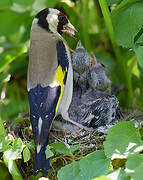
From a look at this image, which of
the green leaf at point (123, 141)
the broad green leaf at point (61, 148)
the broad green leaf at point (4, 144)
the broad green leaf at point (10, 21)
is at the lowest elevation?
the broad green leaf at point (61, 148)

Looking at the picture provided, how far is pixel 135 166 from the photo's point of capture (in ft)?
6.51

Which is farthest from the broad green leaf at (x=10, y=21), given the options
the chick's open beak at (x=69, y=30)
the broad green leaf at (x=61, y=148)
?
the broad green leaf at (x=61, y=148)

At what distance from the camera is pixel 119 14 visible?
2637 millimetres

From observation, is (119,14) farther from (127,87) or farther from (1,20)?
(1,20)

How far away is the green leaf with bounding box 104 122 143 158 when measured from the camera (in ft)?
7.23

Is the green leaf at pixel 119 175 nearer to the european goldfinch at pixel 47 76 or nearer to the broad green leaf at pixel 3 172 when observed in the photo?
the european goldfinch at pixel 47 76

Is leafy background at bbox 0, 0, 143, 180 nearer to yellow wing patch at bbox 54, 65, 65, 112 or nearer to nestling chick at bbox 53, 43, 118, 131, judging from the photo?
nestling chick at bbox 53, 43, 118, 131

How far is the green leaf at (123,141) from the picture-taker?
2.20 meters

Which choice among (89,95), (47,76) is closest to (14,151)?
(47,76)

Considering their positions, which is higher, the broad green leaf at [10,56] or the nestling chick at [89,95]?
the broad green leaf at [10,56]

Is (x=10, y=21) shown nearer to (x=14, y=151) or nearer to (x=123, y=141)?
(x=14, y=151)

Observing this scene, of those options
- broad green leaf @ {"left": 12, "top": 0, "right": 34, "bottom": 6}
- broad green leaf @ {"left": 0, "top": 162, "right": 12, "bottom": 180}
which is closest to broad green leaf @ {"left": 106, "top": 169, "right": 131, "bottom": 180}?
broad green leaf @ {"left": 0, "top": 162, "right": 12, "bottom": 180}

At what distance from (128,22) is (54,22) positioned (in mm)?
718

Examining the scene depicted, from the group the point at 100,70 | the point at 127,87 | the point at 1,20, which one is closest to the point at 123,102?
the point at 127,87
